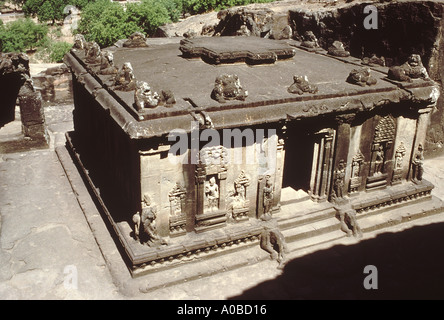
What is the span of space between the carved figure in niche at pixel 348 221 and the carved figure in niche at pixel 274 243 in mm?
1798

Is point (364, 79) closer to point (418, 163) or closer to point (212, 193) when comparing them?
point (418, 163)

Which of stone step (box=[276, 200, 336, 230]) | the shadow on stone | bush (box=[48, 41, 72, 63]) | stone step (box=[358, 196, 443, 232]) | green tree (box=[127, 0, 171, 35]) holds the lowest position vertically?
bush (box=[48, 41, 72, 63])

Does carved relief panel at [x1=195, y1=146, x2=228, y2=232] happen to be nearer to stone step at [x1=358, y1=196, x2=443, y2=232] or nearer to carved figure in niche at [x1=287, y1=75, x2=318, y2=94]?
carved figure in niche at [x1=287, y1=75, x2=318, y2=94]

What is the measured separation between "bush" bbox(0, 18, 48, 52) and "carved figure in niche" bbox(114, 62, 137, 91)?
37.7 metres

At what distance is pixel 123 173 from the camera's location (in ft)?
33.2

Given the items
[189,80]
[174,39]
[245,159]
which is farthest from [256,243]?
[174,39]

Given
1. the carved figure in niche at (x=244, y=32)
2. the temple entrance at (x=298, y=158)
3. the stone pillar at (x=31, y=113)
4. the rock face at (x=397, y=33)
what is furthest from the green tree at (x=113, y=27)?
the temple entrance at (x=298, y=158)

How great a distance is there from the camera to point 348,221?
35.4 feet

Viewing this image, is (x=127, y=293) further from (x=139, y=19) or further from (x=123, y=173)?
(x=139, y=19)

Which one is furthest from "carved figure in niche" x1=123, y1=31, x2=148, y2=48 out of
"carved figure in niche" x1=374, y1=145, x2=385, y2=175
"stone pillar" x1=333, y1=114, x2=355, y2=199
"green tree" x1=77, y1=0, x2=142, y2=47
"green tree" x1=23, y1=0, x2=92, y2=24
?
"green tree" x1=23, y1=0, x2=92, y2=24

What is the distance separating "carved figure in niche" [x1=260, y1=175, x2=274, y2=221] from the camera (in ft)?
32.7

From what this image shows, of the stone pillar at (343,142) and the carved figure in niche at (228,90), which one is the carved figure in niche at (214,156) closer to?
the carved figure in niche at (228,90)
